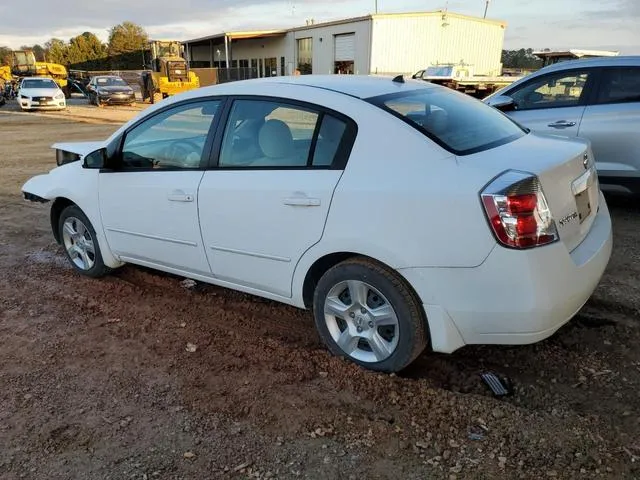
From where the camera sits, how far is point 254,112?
3574 mm

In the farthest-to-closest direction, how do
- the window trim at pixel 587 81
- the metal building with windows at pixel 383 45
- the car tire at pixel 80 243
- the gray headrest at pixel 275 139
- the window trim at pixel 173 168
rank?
the metal building with windows at pixel 383 45 → the window trim at pixel 587 81 → the car tire at pixel 80 243 → the window trim at pixel 173 168 → the gray headrest at pixel 275 139

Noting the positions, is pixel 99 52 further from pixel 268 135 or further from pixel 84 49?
pixel 268 135

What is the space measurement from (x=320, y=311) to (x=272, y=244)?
20.0 inches

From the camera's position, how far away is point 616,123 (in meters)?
5.97

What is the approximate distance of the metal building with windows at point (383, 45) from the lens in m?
34.9

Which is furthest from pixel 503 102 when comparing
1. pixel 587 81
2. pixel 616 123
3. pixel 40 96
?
pixel 40 96

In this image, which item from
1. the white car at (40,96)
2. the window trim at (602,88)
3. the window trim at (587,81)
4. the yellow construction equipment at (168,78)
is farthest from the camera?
the yellow construction equipment at (168,78)

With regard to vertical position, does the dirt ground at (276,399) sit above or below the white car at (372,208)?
below

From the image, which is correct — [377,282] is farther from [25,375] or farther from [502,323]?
[25,375]

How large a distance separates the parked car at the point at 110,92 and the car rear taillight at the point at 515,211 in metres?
31.6

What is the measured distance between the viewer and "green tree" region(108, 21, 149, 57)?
2997 inches

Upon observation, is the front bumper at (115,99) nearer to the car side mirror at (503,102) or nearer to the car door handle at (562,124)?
the car side mirror at (503,102)

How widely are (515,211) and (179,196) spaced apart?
224 cm

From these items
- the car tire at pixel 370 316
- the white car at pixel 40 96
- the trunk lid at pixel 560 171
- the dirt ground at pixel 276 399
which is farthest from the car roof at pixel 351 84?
the white car at pixel 40 96
